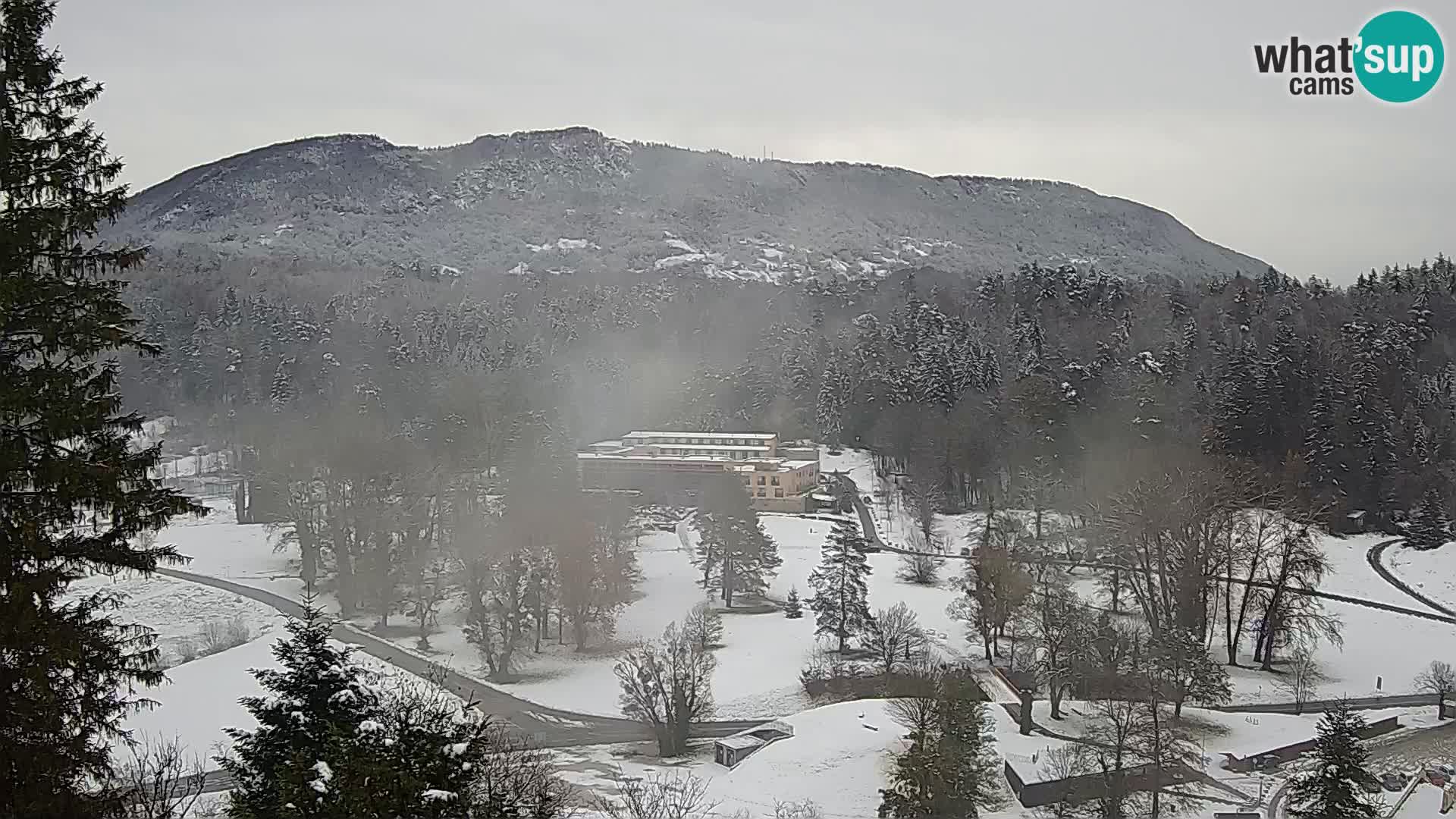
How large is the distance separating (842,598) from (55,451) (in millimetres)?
17815

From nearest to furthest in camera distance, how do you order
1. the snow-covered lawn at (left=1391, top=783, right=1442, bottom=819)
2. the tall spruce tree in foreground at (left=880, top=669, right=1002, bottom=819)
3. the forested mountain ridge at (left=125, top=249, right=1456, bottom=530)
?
the tall spruce tree in foreground at (left=880, top=669, right=1002, bottom=819) < the snow-covered lawn at (left=1391, top=783, right=1442, bottom=819) < the forested mountain ridge at (left=125, top=249, right=1456, bottom=530)

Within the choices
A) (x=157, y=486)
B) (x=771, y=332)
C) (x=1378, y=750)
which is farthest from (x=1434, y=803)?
(x=771, y=332)

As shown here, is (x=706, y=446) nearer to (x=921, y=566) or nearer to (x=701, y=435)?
(x=701, y=435)

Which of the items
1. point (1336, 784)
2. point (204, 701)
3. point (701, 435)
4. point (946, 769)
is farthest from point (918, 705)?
point (701, 435)

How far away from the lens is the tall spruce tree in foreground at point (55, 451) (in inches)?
210

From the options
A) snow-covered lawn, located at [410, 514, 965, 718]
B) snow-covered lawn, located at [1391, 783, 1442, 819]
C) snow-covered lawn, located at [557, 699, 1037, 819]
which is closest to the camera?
snow-covered lawn, located at [1391, 783, 1442, 819]

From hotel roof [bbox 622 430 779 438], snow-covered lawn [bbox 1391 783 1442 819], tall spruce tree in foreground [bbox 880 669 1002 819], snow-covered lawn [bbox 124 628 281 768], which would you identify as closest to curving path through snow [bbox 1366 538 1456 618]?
snow-covered lawn [bbox 1391 783 1442 819]

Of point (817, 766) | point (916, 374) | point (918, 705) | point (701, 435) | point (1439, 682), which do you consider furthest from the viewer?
point (916, 374)

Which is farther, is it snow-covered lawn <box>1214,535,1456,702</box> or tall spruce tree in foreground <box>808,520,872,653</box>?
tall spruce tree in foreground <box>808,520,872,653</box>

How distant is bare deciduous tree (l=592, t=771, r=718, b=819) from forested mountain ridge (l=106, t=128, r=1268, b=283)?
3470 inches

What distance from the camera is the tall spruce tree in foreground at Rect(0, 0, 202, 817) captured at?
17.5 ft

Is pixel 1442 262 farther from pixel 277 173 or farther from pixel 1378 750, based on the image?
pixel 277 173

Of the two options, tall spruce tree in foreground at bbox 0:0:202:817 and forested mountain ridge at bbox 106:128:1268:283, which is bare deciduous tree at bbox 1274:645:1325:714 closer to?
tall spruce tree in foreground at bbox 0:0:202:817

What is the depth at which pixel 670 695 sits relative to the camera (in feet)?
56.5
